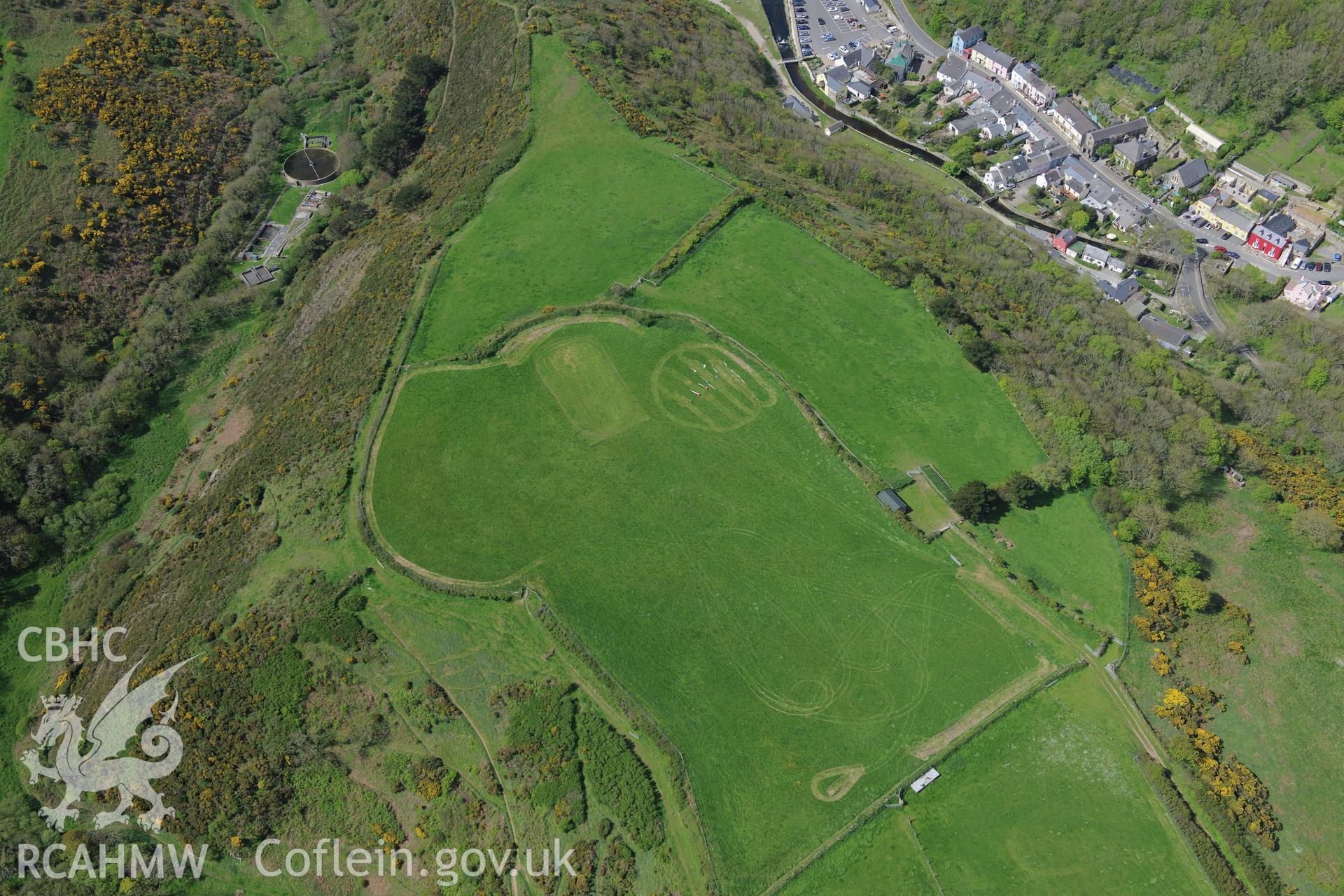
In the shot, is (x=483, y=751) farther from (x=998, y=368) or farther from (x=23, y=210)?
(x=23, y=210)

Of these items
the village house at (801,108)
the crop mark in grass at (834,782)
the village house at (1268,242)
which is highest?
the village house at (801,108)

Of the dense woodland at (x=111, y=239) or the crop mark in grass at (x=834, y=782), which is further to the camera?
the dense woodland at (x=111, y=239)

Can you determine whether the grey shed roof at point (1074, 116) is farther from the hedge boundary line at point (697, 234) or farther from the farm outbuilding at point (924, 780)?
the farm outbuilding at point (924, 780)

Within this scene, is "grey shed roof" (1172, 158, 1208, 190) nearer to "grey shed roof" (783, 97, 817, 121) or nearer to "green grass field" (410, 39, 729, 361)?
"grey shed roof" (783, 97, 817, 121)

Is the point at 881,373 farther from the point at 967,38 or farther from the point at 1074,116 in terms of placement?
the point at 967,38

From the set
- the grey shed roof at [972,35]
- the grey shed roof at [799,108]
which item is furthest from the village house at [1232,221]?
the grey shed roof at [799,108]

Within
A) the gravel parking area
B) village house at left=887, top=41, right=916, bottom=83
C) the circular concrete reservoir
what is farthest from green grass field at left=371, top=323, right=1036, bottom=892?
the gravel parking area

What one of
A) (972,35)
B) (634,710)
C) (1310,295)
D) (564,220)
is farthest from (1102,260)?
(634,710)
